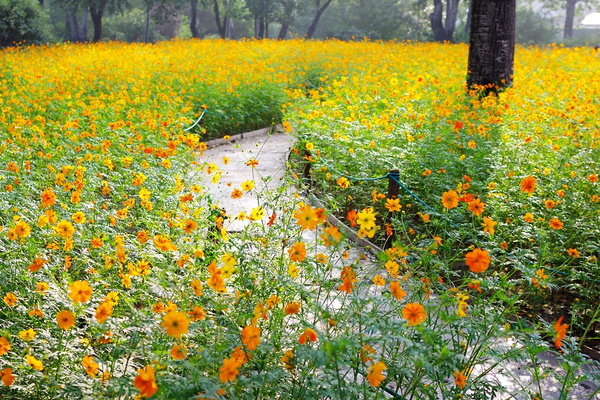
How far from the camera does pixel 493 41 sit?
8914 mm

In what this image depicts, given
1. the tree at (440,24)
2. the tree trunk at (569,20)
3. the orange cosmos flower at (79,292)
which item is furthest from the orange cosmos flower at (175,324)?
the tree trunk at (569,20)

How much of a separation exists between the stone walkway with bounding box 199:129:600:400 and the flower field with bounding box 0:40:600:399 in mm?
87

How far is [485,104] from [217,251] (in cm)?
469

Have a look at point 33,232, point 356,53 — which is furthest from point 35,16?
point 33,232

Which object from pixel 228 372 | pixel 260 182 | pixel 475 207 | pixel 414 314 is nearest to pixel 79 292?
pixel 228 372

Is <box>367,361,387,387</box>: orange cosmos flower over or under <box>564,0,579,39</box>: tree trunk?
under

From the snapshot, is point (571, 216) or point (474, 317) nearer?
point (474, 317)

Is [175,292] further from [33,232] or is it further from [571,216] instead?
[571,216]

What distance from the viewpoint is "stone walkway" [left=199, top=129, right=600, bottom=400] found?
3.10 m

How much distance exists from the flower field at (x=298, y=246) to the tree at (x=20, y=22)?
350 inches

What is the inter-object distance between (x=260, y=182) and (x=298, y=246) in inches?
143

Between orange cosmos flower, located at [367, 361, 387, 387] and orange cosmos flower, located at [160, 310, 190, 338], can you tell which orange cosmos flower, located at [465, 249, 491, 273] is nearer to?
orange cosmos flower, located at [367, 361, 387, 387]

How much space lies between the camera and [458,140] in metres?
5.57

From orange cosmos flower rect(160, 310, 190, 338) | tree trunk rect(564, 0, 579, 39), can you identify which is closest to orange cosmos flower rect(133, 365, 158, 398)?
orange cosmos flower rect(160, 310, 190, 338)
